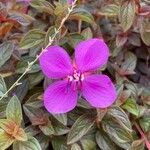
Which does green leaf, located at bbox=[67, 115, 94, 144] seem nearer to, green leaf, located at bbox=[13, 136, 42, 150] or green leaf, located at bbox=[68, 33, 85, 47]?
green leaf, located at bbox=[13, 136, 42, 150]

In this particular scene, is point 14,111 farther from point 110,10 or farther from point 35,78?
point 110,10

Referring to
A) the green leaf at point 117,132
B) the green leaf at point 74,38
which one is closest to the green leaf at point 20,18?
the green leaf at point 74,38

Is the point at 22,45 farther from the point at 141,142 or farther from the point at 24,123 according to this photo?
the point at 141,142

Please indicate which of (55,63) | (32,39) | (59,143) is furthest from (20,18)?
(59,143)

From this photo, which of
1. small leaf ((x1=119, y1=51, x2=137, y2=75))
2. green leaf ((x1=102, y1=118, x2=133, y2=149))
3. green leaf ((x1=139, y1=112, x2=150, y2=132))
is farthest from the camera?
small leaf ((x1=119, y1=51, x2=137, y2=75))

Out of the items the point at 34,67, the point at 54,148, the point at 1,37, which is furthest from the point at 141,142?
the point at 1,37

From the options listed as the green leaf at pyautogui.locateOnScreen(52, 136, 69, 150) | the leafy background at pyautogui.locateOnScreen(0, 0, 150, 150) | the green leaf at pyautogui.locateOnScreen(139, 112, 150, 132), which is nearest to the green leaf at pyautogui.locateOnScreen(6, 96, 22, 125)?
the leafy background at pyautogui.locateOnScreen(0, 0, 150, 150)

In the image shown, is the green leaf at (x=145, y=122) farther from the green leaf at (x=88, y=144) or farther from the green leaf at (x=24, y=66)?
the green leaf at (x=24, y=66)
